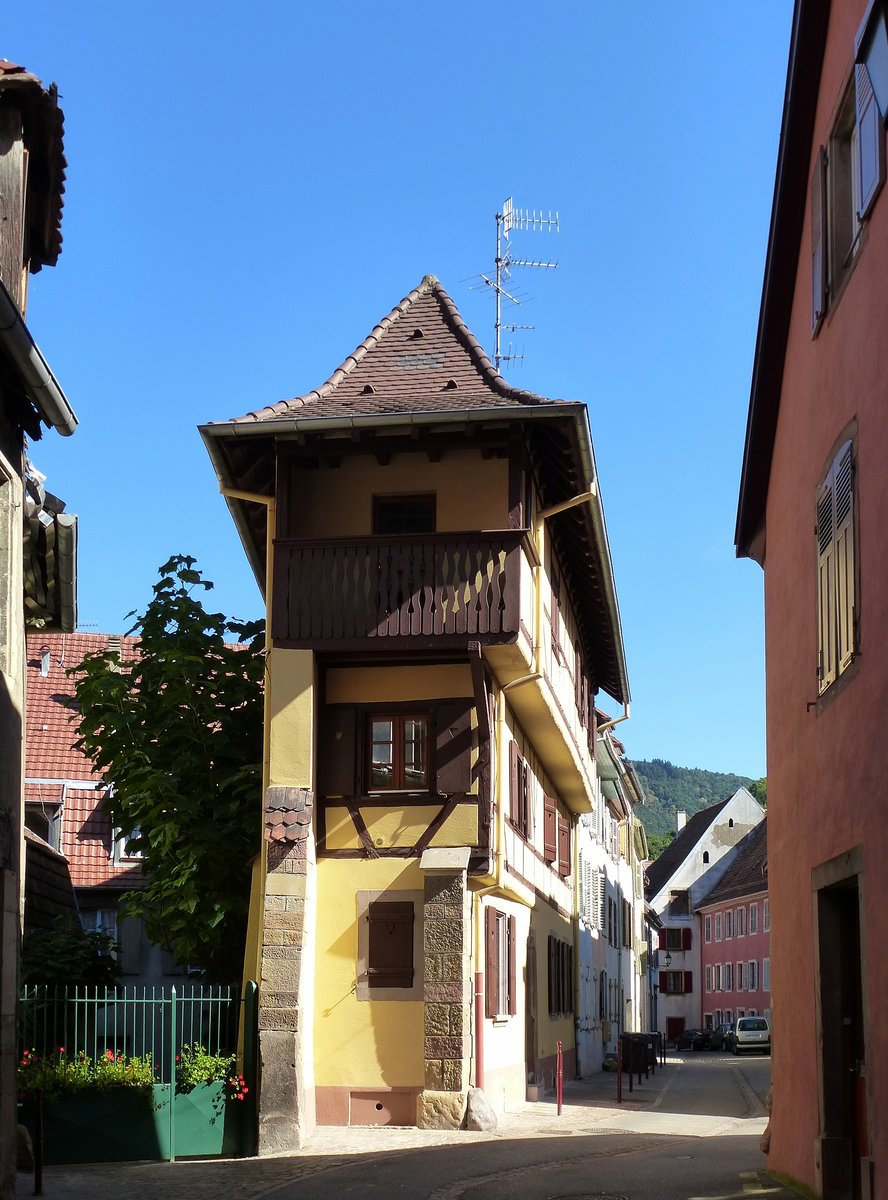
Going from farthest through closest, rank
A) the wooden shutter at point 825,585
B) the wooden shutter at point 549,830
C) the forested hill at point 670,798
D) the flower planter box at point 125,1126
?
the forested hill at point 670,798 → the wooden shutter at point 549,830 → the flower planter box at point 125,1126 → the wooden shutter at point 825,585

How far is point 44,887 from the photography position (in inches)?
870

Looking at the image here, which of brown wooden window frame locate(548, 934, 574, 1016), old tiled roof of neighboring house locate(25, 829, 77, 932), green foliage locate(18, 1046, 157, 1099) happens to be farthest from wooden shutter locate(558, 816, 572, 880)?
green foliage locate(18, 1046, 157, 1099)

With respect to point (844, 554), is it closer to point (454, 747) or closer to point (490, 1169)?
point (490, 1169)

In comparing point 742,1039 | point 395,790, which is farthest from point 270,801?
point 742,1039

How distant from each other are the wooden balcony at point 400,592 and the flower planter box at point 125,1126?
17.7 feet

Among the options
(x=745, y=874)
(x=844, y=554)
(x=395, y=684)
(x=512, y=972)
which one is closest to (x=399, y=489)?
(x=395, y=684)

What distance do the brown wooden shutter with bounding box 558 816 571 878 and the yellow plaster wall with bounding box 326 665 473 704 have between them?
37.9 ft

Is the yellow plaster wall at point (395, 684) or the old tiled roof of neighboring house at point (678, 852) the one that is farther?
the old tiled roof of neighboring house at point (678, 852)

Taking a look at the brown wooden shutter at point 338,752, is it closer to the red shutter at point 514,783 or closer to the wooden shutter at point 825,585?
the red shutter at point 514,783

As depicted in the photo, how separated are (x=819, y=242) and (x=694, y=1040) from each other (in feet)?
191

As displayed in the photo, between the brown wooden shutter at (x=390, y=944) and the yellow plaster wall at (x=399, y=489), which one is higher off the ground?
the yellow plaster wall at (x=399, y=489)

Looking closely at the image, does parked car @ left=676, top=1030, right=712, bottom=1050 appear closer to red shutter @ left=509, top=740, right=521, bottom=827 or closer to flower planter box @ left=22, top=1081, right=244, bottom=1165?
red shutter @ left=509, top=740, right=521, bottom=827

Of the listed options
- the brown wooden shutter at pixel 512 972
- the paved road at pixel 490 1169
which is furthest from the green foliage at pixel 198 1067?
the brown wooden shutter at pixel 512 972

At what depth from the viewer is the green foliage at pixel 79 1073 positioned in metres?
15.3
